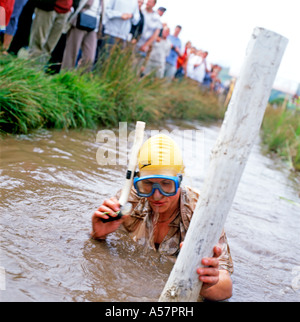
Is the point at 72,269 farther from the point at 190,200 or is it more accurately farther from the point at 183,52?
the point at 183,52

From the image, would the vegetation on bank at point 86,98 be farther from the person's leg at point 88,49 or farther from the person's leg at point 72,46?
the person's leg at point 72,46

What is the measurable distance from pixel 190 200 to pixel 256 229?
195 cm

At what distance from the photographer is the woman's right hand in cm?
289

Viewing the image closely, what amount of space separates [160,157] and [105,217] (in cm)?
55

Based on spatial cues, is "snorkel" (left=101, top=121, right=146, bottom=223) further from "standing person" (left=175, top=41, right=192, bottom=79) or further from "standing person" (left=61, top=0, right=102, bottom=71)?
"standing person" (left=175, top=41, right=192, bottom=79)

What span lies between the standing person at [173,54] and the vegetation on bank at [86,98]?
464mm

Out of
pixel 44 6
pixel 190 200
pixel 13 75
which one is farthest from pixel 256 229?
pixel 44 6

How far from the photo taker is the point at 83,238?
3.50 metres

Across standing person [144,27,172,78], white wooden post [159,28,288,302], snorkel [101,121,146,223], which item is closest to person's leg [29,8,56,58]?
standing person [144,27,172,78]

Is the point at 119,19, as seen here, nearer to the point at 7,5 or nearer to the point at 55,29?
the point at 55,29

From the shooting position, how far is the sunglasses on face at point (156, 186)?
117 inches

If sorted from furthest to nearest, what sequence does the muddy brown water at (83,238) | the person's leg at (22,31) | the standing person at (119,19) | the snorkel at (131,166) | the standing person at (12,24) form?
the standing person at (119,19), the person's leg at (22,31), the standing person at (12,24), the muddy brown water at (83,238), the snorkel at (131,166)

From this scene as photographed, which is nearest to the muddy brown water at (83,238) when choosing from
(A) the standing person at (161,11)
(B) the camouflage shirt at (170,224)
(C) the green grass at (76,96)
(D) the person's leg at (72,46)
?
(B) the camouflage shirt at (170,224)

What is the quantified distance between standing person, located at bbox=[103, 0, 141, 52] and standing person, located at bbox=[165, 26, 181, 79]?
377 centimetres
